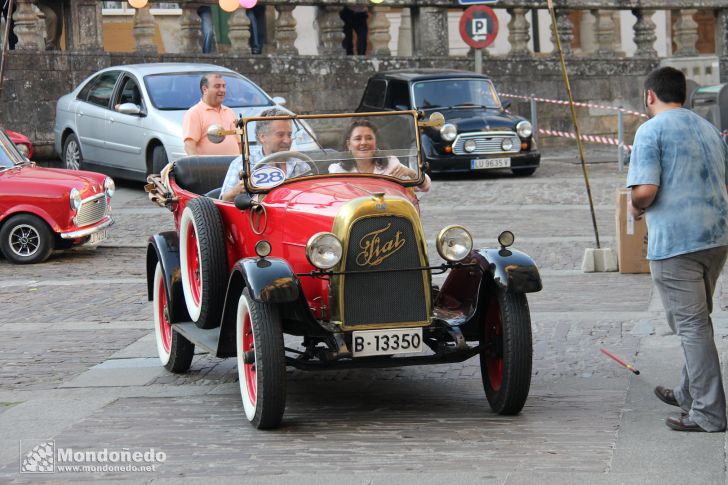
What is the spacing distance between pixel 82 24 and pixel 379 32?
219 inches

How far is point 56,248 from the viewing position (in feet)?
47.1

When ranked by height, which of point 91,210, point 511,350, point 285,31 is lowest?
point 511,350

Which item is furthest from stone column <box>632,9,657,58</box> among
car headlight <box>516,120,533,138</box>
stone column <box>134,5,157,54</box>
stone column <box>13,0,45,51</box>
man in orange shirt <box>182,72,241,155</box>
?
man in orange shirt <box>182,72,241,155</box>

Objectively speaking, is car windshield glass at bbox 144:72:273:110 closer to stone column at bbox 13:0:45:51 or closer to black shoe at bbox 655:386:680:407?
stone column at bbox 13:0:45:51

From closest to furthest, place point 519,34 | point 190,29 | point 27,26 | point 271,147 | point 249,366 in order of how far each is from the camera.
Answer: point 249,366 < point 271,147 < point 27,26 < point 190,29 < point 519,34

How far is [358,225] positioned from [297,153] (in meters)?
1.07

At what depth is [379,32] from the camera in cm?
2484

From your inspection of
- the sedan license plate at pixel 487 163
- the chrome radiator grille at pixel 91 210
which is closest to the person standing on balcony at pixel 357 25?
the sedan license plate at pixel 487 163

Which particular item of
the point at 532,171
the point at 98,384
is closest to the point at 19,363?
the point at 98,384

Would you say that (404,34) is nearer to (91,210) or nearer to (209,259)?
(91,210)

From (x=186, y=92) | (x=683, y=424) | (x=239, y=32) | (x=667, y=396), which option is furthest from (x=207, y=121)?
(x=239, y=32)

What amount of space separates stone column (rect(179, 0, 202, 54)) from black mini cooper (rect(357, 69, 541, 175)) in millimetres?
3015

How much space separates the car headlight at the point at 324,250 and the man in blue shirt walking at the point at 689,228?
1.50 m

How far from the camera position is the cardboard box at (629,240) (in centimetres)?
1190
